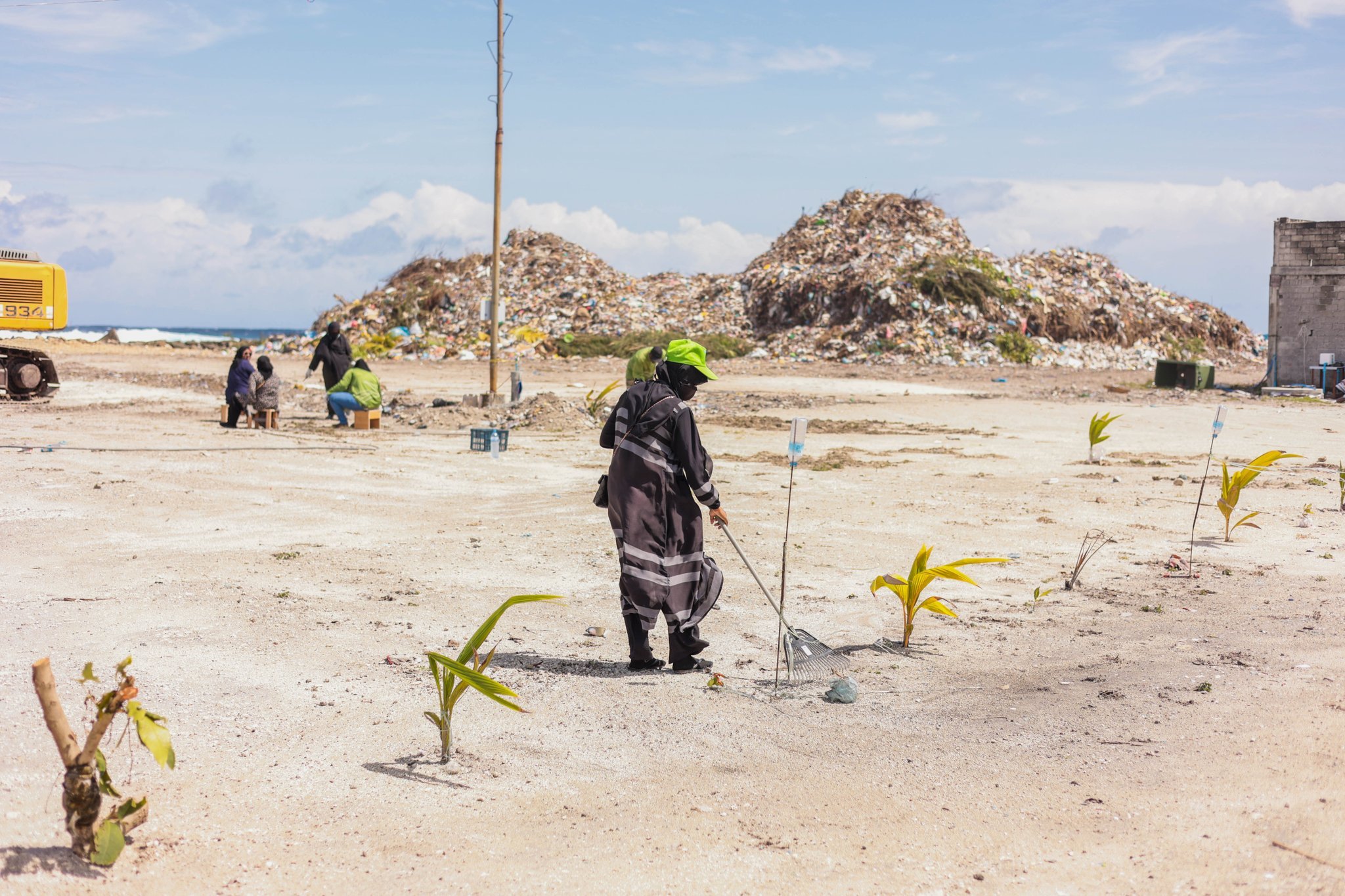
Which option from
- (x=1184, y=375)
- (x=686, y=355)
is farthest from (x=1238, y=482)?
(x=1184, y=375)

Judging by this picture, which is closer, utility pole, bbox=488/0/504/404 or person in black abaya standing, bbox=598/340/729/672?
person in black abaya standing, bbox=598/340/729/672

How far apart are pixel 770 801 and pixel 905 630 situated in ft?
6.59

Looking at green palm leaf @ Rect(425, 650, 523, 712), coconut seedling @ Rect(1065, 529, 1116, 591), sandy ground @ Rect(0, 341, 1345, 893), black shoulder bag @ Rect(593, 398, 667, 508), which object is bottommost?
sandy ground @ Rect(0, 341, 1345, 893)

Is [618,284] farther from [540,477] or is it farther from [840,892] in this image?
[840,892]

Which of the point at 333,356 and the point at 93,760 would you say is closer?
the point at 93,760

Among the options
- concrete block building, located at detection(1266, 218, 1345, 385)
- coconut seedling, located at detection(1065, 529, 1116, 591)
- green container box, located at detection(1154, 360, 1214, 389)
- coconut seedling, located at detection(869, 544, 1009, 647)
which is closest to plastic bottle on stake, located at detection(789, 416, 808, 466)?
coconut seedling, located at detection(869, 544, 1009, 647)

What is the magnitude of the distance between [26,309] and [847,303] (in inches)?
839

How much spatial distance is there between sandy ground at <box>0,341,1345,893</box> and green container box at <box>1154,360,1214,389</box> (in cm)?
1369

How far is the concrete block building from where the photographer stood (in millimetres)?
23703

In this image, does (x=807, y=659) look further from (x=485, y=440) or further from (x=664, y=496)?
(x=485, y=440)

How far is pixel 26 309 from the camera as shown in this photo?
713 inches

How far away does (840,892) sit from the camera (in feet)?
10.6

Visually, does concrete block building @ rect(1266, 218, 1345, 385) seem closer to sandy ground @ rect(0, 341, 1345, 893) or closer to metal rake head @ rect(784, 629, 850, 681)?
sandy ground @ rect(0, 341, 1345, 893)

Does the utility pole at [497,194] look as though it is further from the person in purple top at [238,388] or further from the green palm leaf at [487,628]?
the green palm leaf at [487,628]
